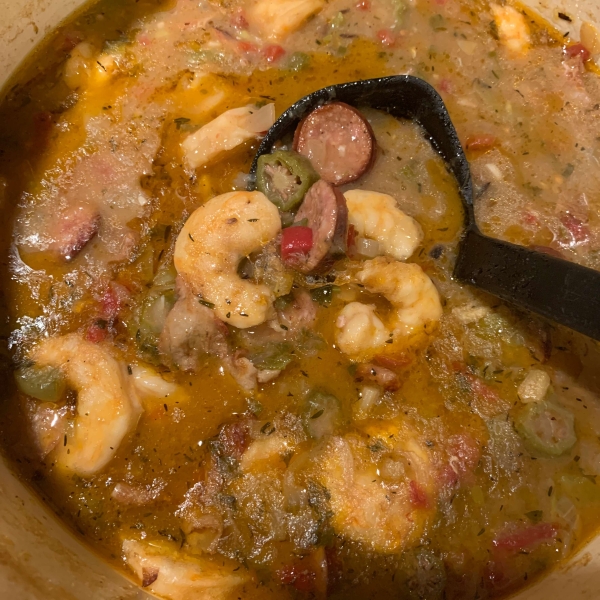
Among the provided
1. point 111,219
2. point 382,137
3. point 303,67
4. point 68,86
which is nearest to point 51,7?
point 68,86

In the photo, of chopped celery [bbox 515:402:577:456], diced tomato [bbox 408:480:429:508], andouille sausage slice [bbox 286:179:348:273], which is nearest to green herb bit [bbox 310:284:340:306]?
andouille sausage slice [bbox 286:179:348:273]

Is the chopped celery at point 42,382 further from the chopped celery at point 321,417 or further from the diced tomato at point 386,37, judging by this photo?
the diced tomato at point 386,37

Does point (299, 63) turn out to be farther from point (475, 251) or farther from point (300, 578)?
point (300, 578)

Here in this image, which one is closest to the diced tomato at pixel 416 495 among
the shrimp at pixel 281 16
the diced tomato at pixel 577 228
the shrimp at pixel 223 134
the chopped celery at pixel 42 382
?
the diced tomato at pixel 577 228

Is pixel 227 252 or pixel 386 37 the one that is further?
pixel 386 37

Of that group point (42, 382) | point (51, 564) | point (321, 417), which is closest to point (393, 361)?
point (321, 417)

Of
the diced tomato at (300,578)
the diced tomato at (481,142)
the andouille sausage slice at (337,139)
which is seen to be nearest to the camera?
the diced tomato at (300,578)
